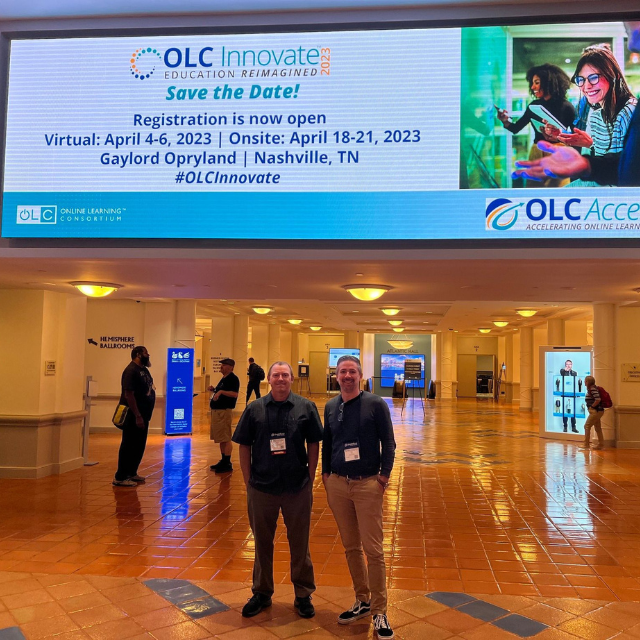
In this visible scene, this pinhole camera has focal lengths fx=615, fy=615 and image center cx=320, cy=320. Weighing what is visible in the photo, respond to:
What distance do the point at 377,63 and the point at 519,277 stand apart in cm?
259

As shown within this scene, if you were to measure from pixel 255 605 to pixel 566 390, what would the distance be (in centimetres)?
1100

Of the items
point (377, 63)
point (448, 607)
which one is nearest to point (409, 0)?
point (377, 63)

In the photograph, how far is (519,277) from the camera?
6.41m

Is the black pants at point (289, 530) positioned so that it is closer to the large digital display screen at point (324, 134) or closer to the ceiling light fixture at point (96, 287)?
the large digital display screen at point (324, 134)

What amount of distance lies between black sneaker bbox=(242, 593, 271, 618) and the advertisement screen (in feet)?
35.5

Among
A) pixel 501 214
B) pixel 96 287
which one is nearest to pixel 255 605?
pixel 501 214

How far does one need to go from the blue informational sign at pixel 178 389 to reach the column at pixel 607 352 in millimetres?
8009

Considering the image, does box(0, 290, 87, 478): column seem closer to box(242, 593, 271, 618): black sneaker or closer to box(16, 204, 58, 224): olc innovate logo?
box(16, 204, 58, 224): olc innovate logo

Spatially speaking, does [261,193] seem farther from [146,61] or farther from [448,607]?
[448,607]

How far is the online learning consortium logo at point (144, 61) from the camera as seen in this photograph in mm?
5680

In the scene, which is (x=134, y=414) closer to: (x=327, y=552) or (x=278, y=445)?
(x=327, y=552)

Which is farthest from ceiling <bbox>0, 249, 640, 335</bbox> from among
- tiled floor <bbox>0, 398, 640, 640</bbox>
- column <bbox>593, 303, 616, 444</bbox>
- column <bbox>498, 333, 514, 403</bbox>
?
column <bbox>498, 333, 514, 403</bbox>

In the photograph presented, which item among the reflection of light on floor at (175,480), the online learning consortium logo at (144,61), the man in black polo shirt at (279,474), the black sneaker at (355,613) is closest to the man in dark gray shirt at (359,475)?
the black sneaker at (355,613)

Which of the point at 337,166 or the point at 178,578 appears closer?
the point at 178,578
